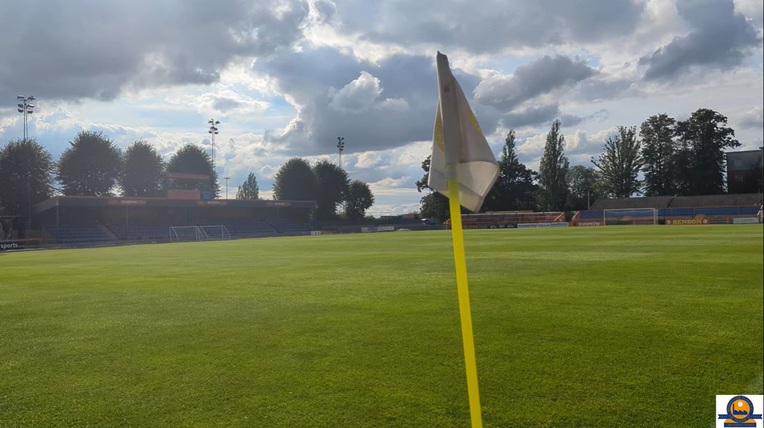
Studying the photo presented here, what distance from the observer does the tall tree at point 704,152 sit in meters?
70.2

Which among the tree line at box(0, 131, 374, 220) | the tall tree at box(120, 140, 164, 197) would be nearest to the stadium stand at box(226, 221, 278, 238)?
the tree line at box(0, 131, 374, 220)

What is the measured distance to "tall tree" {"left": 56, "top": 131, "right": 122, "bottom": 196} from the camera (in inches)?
2852

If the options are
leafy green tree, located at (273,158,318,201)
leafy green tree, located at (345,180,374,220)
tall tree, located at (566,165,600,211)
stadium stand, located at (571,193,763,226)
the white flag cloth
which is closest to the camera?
the white flag cloth

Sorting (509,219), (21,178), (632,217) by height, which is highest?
(21,178)

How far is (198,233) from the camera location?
59.2 m

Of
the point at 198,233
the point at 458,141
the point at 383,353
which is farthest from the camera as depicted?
the point at 198,233

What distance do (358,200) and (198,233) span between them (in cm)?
4720

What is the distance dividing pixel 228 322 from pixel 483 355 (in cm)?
392

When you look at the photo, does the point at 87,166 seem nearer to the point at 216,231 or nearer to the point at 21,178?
the point at 21,178

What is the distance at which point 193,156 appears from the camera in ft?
296

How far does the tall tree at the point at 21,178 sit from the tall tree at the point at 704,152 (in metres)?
81.3

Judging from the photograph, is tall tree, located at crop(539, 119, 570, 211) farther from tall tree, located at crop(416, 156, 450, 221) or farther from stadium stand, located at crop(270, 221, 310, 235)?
stadium stand, located at crop(270, 221, 310, 235)

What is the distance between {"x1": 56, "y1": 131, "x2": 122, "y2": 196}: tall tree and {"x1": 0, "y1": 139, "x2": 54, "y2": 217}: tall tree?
14.4ft

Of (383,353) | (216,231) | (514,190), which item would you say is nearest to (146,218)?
Result: (216,231)
